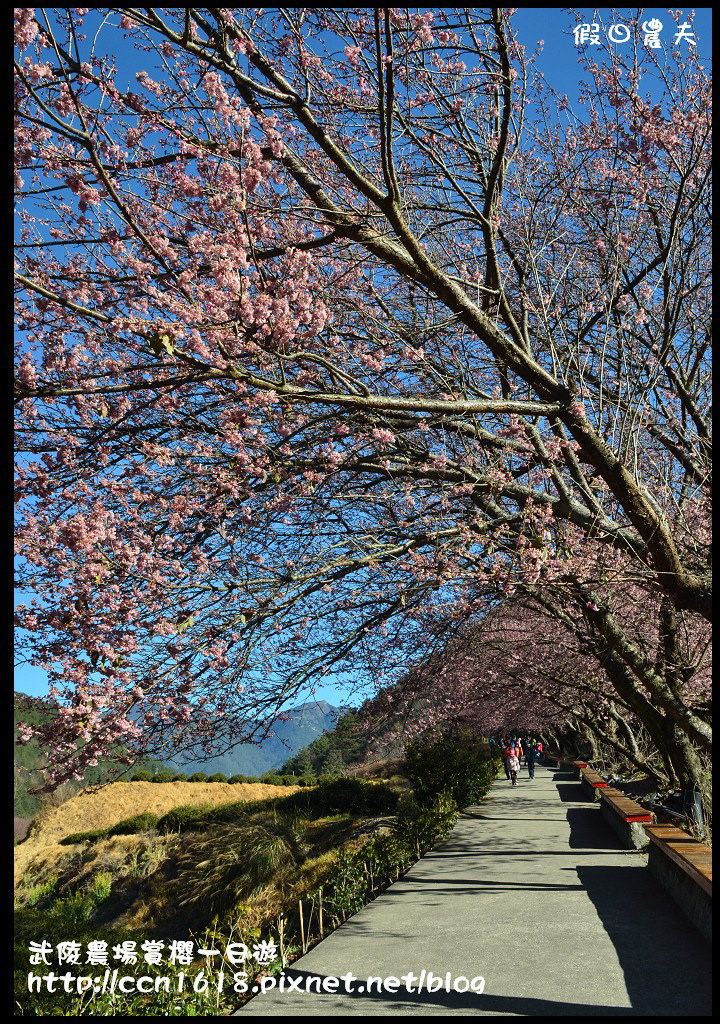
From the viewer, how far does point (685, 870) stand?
768cm

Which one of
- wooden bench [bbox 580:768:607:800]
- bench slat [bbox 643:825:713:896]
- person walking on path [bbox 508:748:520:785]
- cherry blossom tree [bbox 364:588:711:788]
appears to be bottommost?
person walking on path [bbox 508:748:520:785]

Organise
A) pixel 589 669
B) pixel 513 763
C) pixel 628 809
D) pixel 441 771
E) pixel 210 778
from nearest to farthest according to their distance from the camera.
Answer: pixel 628 809
pixel 589 669
pixel 441 771
pixel 513 763
pixel 210 778

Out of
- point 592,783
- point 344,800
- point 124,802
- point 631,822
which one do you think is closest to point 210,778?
point 124,802

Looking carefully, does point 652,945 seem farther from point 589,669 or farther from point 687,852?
point 589,669

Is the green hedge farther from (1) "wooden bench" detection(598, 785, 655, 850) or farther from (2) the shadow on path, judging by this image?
(1) "wooden bench" detection(598, 785, 655, 850)

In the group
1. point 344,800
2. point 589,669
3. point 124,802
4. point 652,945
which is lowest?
point 124,802

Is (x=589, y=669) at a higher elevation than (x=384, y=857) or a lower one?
higher

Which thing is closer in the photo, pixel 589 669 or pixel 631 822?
pixel 631 822

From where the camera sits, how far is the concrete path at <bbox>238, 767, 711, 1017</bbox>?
17.7 feet

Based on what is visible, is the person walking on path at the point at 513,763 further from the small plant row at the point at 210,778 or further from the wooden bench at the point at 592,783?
the small plant row at the point at 210,778

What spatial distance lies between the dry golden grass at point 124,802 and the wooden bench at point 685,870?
1900cm

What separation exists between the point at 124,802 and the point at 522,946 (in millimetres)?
24682

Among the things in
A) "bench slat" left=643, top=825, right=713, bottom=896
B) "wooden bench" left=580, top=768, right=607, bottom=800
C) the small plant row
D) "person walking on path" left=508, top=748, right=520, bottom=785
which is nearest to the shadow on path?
"bench slat" left=643, top=825, right=713, bottom=896

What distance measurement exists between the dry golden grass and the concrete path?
17.6m
